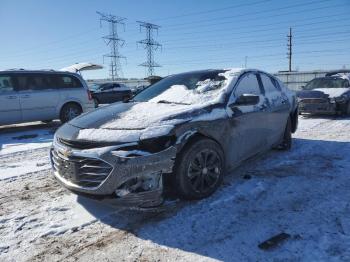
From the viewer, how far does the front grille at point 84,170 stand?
346cm

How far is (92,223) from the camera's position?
12.0 feet

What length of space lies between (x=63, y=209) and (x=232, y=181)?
220 cm

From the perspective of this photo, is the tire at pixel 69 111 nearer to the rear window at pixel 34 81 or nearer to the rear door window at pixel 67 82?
the rear door window at pixel 67 82

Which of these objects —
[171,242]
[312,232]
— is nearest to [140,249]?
[171,242]

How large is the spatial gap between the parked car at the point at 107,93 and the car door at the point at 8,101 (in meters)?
9.95

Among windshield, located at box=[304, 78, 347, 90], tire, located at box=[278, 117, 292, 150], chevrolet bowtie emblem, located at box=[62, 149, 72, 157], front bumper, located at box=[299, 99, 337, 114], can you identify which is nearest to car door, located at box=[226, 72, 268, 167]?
tire, located at box=[278, 117, 292, 150]

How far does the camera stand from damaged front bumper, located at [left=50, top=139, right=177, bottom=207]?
11.2 feet

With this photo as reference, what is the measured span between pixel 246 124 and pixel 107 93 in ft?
55.1

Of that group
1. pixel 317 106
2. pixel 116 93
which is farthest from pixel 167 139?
pixel 116 93

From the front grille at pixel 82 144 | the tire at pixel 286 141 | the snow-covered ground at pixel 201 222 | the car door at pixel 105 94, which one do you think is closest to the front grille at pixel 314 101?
the tire at pixel 286 141

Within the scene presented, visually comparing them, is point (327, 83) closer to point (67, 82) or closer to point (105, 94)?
point (67, 82)

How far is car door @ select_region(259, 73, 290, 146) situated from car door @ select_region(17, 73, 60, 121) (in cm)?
717

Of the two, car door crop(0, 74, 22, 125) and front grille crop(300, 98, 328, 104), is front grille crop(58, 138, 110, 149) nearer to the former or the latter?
car door crop(0, 74, 22, 125)

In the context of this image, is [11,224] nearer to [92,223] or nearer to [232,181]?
[92,223]
